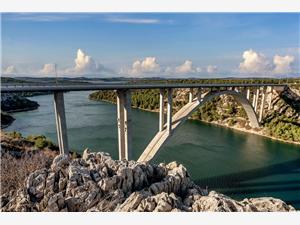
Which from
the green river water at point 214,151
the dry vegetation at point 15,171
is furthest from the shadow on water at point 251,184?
the dry vegetation at point 15,171

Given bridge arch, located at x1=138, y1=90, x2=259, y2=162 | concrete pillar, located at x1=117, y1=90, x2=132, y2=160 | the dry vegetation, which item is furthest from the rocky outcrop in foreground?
bridge arch, located at x1=138, y1=90, x2=259, y2=162

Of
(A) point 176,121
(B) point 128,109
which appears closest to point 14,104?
(A) point 176,121

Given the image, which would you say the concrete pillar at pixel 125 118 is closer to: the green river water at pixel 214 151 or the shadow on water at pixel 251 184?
the green river water at pixel 214 151

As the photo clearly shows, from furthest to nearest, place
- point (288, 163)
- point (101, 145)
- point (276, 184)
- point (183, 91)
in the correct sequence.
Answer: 1. point (183, 91)
2. point (101, 145)
3. point (288, 163)
4. point (276, 184)

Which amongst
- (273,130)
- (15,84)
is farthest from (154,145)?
(273,130)

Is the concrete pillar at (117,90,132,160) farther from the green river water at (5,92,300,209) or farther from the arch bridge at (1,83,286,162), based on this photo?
the green river water at (5,92,300,209)

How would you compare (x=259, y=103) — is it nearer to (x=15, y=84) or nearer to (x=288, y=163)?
(x=288, y=163)
